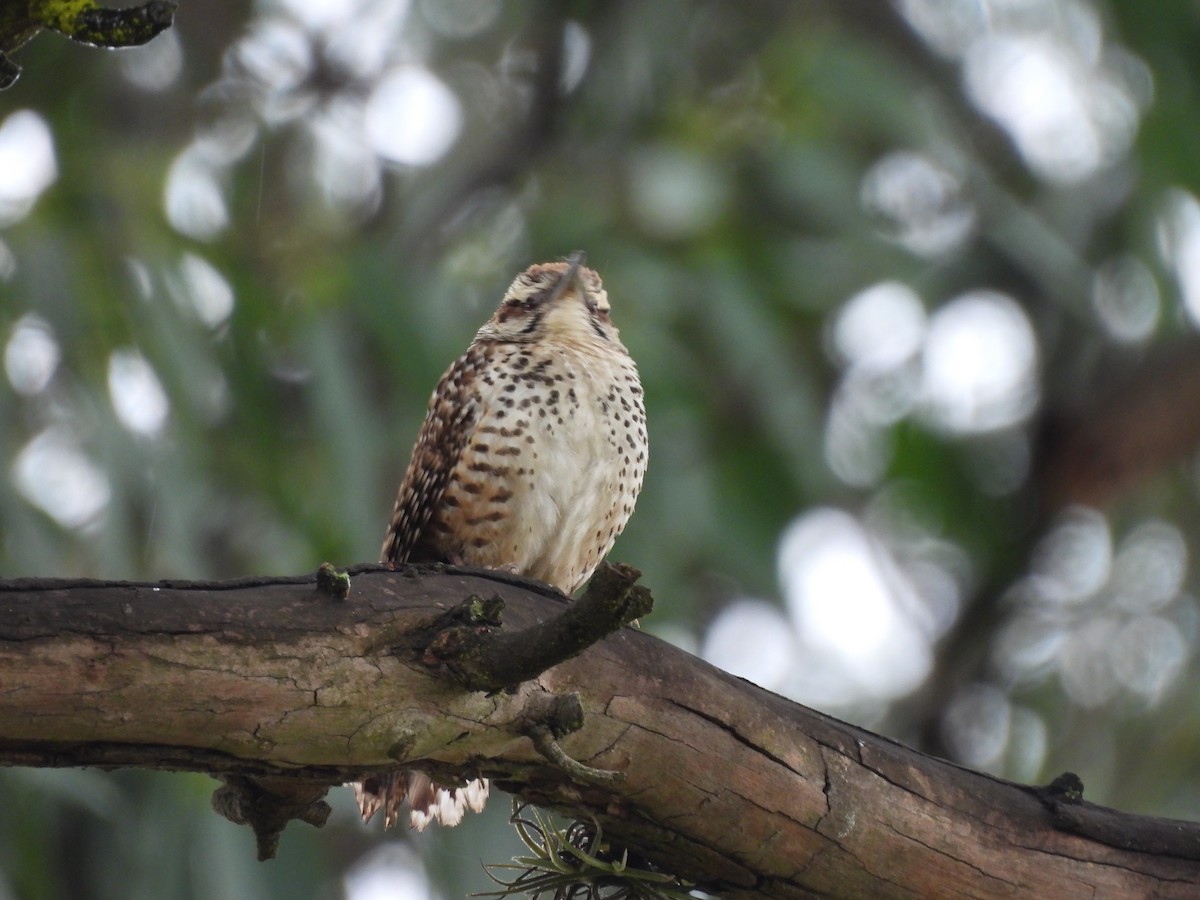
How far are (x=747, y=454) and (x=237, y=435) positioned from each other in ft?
11.6

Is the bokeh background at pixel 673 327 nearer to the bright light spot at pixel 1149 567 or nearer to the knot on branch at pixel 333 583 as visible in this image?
the bright light spot at pixel 1149 567

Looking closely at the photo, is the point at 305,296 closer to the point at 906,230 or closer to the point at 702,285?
the point at 702,285

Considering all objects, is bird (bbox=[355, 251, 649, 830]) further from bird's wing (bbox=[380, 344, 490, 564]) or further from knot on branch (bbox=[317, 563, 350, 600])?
knot on branch (bbox=[317, 563, 350, 600])

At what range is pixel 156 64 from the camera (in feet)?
36.1

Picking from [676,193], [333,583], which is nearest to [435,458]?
[333,583]

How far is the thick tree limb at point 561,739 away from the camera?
2.81 metres

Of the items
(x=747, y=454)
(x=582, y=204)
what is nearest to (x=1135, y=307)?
(x=747, y=454)

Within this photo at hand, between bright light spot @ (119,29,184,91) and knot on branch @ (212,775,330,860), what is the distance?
28.1ft

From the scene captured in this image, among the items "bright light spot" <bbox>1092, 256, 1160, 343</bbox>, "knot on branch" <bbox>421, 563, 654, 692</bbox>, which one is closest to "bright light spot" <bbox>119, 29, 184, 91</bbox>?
"bright light spot" <bbox>1092, 256, 1160, 343</bbox>

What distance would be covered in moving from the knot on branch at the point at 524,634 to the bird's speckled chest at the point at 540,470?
5.31ft

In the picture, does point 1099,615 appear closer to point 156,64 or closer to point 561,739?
point 156,64

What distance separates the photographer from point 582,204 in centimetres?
1062

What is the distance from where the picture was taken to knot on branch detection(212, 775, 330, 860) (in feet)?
10.3

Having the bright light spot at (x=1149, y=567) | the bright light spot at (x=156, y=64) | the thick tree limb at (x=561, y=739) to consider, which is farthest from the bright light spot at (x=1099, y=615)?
the thick tree limb at (x=561, y=739)
